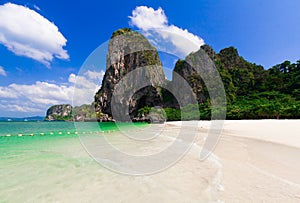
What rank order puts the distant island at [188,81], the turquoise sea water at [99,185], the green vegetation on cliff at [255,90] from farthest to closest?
the distant island at [188,81] → the green vegetation on cliff at [255,90] → the turquoise sea water at [99,185]

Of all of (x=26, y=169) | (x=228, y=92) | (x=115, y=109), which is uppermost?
(x=228, y=92)

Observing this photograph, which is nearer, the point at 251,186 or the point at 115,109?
the point at 251,186

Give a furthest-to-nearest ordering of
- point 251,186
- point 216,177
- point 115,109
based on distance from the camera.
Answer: point 115,109 → point 216,177 → point 251,186

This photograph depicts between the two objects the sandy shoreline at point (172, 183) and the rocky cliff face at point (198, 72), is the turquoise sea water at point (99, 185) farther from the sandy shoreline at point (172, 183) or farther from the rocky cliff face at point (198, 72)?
the rocky cliff face at point (198, 72)

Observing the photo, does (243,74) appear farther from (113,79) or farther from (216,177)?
(216,177)

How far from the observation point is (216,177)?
319cm

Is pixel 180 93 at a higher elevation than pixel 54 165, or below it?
higher

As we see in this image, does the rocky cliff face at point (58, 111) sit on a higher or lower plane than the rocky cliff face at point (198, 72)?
lower

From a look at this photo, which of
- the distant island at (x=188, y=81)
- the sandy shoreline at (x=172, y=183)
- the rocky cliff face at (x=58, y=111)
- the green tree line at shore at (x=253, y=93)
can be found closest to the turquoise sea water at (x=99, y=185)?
the sandy shoreline at (x=172, y=183)

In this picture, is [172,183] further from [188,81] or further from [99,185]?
[188,81]

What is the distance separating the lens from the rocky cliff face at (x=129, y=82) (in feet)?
173

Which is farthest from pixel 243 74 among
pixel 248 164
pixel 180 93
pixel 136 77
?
pixel 248 164

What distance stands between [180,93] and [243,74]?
22.8 meters

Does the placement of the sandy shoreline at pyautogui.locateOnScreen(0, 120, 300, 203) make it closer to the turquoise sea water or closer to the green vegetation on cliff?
the turquoise sea water
